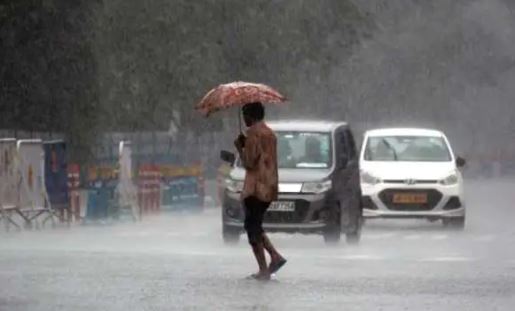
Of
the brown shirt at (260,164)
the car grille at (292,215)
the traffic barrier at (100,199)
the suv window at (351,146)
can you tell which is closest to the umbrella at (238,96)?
the brown shirt at (260,164)

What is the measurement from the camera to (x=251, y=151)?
19.9 m

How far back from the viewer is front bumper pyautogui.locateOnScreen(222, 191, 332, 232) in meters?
27.6

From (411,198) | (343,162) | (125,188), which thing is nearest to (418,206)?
(411,198)

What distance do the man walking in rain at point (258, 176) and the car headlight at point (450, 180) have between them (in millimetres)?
14128

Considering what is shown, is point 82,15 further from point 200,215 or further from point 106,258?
point 106,258

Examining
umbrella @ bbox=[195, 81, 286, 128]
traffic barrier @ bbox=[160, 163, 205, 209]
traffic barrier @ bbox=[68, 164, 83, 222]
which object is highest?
umbrella @ bbox=[195, 81, 286, 128]

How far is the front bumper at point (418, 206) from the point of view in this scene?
33.8 metres

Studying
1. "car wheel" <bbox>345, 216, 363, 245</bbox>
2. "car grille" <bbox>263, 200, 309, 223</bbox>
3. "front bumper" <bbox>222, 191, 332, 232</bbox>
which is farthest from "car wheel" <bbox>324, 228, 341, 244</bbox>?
"car wheel" <bbox>345, 216, 363, 245</bbox>

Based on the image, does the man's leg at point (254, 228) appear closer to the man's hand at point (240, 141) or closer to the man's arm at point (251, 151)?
the man's arm at point (251, 151)

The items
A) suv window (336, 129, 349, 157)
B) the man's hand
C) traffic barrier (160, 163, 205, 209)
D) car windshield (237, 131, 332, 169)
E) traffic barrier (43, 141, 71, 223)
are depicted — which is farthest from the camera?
traffic barrier (160, 163, 205, 209)

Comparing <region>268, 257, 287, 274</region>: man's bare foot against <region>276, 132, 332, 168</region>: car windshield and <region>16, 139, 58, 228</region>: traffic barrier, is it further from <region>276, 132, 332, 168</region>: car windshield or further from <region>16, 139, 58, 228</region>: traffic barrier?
<region>16, 139, 58, 228</region>: traffic barrier

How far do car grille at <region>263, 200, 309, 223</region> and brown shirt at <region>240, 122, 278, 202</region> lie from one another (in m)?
7.59

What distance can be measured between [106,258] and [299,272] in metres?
2.87

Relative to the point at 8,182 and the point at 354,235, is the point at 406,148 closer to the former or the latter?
the point at 354,235
